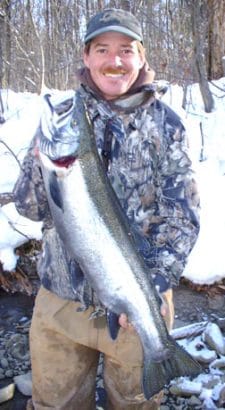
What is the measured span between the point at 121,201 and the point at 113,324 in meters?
0.53

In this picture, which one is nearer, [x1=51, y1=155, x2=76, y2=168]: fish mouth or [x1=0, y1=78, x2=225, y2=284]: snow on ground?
[x1=51, y1=155, x2=76, y2=168]: fish mouth

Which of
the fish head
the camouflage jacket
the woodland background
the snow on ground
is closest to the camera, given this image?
the fish head

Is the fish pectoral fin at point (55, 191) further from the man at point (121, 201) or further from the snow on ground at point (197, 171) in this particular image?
the snow on ground at point (197, 171)

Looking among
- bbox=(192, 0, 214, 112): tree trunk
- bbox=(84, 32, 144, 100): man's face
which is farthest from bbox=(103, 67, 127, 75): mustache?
bbox=(192, 0, 214, 112): tree trunk

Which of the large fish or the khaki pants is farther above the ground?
the large fish

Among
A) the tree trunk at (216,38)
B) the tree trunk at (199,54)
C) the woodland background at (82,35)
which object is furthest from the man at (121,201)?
the tree trunk at (216,38)

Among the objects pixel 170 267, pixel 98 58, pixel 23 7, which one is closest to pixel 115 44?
pixel 98 58

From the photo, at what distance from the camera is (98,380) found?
138 inches

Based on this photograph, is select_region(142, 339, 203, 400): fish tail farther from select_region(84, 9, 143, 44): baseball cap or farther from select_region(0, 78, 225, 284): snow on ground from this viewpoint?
select_region(84, 9, 143, 44): baseball cap

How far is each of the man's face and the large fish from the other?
230 mm

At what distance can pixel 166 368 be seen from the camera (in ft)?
7.18

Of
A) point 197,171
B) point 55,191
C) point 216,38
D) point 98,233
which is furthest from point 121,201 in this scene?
point 216,38

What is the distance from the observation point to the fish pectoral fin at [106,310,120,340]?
2.15 m

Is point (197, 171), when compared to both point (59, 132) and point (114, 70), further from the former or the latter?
point (59, 132)
